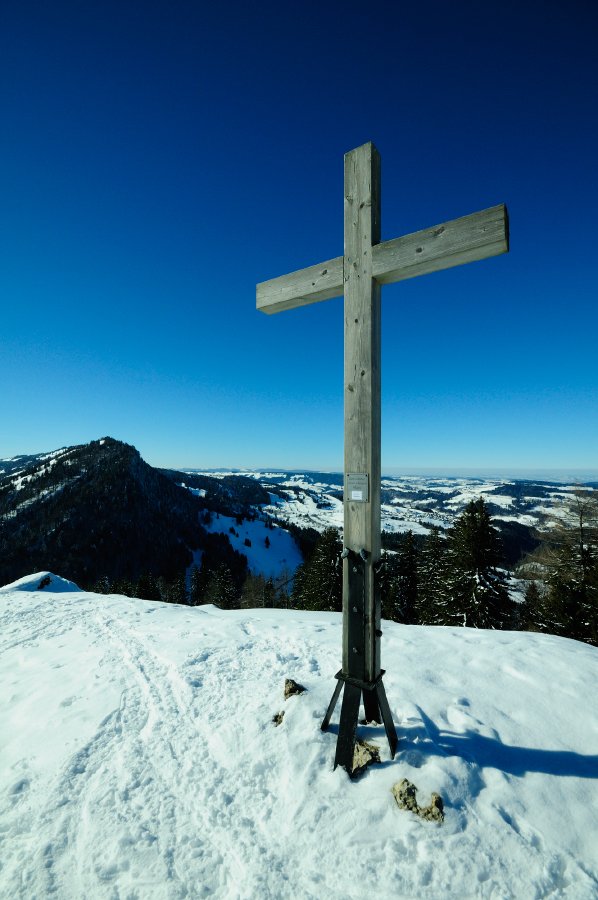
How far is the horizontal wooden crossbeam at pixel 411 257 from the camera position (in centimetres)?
270

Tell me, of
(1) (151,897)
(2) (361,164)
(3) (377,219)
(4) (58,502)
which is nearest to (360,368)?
(3) (377,219)

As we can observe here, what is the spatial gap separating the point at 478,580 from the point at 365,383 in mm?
15883

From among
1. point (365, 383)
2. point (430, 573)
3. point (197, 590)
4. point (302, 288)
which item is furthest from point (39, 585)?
point (197, 590)

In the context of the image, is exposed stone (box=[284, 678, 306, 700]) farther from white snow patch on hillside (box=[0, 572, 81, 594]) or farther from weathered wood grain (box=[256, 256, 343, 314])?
white snow patch on hillside (box=[0, 572, 81, 594])

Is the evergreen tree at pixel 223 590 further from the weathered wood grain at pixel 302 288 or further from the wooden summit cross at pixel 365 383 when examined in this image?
the weathered wood grain at pixel 302 288

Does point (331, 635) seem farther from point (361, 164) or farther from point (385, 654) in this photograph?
point (361, 164)

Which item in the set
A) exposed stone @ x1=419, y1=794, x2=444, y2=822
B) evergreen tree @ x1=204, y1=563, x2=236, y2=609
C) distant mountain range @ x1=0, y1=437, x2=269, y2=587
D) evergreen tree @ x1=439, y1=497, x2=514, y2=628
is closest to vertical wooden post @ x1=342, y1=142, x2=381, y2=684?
exposed stone @ x1=419, y1=794, x2=444, y2=822

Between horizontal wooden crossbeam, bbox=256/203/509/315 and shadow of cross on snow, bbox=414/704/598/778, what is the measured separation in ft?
13.2

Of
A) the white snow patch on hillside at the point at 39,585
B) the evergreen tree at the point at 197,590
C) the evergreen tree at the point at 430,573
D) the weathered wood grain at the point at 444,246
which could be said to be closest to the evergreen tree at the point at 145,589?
the evergreen tree at the point at 197,590

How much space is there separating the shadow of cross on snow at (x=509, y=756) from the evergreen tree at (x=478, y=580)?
14.1 metres

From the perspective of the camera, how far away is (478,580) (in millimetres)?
15648

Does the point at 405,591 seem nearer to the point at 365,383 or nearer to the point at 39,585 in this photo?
the point at 39,585

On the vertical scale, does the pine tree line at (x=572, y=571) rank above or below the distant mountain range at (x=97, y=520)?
above

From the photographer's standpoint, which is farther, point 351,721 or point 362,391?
point 362,391
